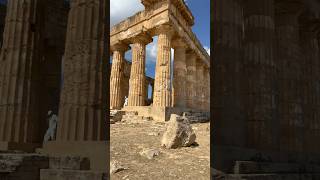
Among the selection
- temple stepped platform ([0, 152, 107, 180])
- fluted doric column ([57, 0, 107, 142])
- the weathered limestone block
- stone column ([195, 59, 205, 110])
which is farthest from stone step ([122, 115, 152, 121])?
temple stepped platform ([0, 152, 107, 180])

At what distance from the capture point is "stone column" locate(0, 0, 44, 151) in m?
10.1

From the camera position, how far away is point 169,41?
3338cm

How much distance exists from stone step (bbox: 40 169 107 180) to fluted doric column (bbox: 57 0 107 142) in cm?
87

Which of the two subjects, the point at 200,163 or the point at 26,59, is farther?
the point at 200,163

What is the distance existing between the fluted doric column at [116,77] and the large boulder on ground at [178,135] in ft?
58.2

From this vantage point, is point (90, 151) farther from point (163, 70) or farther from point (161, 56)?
point (161, 56)

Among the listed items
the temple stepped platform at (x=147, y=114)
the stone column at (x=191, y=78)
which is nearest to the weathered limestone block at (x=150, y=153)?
the temple stepped platform at (x=147, y=114)
